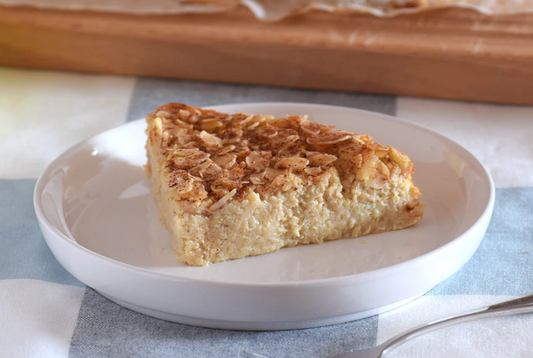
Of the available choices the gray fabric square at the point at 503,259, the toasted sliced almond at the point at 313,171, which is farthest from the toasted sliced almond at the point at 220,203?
the gray fabric square at the point at 503,259

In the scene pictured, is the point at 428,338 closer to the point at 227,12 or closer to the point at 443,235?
the point at 443,235

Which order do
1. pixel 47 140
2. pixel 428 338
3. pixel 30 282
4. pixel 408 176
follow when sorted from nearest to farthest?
pixel 428 338 < pixel 30 282 < pixel 408 176 < pixel 47 140

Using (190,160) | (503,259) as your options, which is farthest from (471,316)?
(190,160)

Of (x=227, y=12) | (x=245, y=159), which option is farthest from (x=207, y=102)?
(x=245, y=159)

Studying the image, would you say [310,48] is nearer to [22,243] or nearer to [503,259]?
[503,259]

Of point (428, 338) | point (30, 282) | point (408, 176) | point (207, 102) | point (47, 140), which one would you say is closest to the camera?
point (428, 338)

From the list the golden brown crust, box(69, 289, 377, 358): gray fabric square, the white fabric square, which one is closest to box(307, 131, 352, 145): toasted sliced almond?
the golden brown crust

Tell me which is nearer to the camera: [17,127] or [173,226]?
[173,226]

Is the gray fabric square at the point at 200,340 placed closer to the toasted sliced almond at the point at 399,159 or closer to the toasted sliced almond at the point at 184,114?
the toasted sliced almond at the point at 399,159
